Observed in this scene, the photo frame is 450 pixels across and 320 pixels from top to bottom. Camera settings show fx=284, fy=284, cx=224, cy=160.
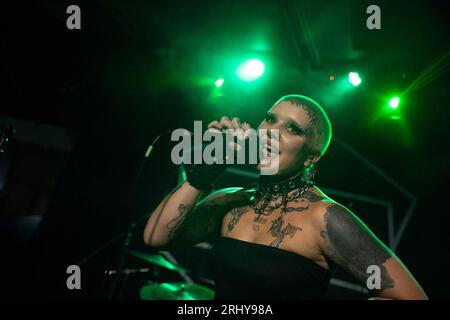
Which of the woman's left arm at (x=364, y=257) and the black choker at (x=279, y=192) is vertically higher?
the black choker at (x=279, y=192)

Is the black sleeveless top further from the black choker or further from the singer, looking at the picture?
the black choker

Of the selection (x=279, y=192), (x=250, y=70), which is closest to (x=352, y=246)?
(x=279, y=192)

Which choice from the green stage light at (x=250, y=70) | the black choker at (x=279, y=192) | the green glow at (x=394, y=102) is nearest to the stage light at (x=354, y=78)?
the green glow at (x=394, y=102)

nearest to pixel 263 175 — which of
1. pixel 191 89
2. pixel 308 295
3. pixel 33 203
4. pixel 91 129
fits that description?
pixel 308 295

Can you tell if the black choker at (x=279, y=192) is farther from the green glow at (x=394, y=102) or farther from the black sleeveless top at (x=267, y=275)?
the green glow at (x=394, y=102)

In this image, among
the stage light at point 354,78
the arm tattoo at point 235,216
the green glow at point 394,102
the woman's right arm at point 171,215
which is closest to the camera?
the woman's right arm at point 171,215

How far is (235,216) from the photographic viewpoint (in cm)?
181

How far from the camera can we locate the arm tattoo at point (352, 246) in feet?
4.30

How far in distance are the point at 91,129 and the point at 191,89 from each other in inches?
70.9

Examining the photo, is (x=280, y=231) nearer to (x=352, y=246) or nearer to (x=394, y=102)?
(x=352, y=246)

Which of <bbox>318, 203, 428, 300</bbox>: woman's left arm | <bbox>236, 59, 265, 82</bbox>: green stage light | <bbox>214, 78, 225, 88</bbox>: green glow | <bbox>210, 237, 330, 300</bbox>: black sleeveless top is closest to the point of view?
<bbox>318, 203, 428, 300</bbox>: woman's left arm

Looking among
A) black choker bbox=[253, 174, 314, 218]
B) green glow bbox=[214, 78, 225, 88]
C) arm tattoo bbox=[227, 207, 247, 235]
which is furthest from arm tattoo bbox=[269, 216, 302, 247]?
green glow bbox=[214, 78, 225, 88]

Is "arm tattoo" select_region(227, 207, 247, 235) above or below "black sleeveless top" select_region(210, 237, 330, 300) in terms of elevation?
above

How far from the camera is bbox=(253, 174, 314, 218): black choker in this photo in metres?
1.69
